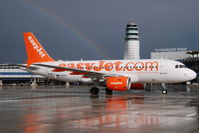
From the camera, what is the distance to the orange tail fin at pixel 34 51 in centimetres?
4059

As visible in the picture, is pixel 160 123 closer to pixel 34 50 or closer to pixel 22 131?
pixel 22 131

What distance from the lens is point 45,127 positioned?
1083cm

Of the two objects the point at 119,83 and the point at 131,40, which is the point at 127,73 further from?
the point at 131,40

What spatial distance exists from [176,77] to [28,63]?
19.6m

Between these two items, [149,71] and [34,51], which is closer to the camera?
[149,71]

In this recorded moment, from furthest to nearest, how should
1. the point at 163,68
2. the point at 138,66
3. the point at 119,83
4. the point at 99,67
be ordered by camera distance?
1. the point at 99,67
2. the point at 138,66
3. the point at 163,68
4. the point at 119,83

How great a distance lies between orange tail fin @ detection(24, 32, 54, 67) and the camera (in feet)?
133

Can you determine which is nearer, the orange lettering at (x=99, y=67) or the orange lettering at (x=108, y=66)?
the orange lettering at (x=108, y=66)

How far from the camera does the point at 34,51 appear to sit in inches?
1598

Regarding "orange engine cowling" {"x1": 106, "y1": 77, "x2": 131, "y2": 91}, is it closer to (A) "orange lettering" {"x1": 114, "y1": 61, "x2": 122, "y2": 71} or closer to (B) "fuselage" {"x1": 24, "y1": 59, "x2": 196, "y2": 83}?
(B) "fuselage" {"x1": 24, "y1": 59, "x2": 196, "y2": 83}

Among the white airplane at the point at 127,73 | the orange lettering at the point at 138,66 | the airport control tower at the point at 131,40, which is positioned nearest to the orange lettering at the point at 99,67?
the white airplane at the point at 127,73

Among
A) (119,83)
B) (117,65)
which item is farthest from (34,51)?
(119,83)

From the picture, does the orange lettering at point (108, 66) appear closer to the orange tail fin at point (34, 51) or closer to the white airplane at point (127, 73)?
the white airplane at point (127, 73)

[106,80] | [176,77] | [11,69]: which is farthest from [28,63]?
[11,69]
